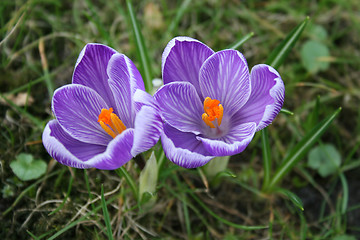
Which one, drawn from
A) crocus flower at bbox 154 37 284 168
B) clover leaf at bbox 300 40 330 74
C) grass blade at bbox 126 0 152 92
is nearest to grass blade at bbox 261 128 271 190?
crocus flower at bbox 154 37 284 168

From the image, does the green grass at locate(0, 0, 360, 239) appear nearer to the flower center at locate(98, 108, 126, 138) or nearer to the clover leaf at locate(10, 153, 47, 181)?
the clover leaf at locate(10, 153, 47, 181)

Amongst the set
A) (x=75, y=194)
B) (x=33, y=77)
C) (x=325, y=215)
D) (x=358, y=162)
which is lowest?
(x=325, y=215)

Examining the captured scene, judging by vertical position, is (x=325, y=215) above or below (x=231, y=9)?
below

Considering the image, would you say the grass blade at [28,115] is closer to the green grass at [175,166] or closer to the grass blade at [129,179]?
the green grass at [175,166]

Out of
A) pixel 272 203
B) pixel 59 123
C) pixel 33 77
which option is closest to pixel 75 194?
pixel 59 123

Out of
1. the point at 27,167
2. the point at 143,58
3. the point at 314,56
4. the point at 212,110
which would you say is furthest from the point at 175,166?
the point at 314,56

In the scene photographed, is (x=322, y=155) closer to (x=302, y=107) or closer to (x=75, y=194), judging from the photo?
(x=302, y=107)

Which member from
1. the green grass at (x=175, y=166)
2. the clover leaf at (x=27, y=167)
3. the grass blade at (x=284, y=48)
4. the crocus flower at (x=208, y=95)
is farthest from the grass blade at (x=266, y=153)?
the clover leaf at (x=27, y=167)
